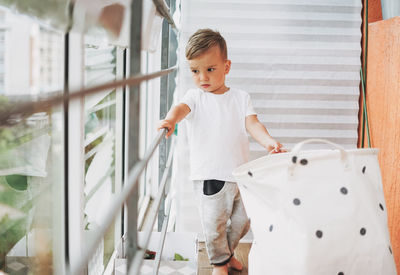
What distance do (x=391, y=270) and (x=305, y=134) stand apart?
1.39m

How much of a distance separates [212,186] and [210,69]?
0.51 m

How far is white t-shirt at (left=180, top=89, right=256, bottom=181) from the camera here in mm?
1990

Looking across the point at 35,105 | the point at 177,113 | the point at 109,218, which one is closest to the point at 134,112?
the point at 109,218

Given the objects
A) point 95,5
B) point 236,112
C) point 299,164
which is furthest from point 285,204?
point 236,112

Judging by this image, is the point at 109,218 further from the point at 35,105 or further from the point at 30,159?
the point at 30,159

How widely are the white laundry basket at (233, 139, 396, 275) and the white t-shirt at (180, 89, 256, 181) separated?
807 mm

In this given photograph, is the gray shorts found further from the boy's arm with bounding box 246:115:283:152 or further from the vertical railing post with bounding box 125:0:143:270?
the vertical railing post with bounding box 125:0:143:270

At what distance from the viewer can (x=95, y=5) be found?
745mm

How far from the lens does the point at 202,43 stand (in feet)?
6.27

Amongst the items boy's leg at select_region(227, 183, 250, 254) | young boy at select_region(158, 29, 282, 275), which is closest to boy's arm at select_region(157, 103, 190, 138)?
young boy at select_region(158, 29, 282, 275)

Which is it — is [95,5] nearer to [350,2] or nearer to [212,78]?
[212,78]

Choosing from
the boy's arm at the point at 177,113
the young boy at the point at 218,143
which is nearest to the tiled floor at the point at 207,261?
the young boy at the point at 218,143

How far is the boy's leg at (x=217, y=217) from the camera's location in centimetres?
199

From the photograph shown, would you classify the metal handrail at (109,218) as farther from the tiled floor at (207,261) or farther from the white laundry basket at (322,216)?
the tiled floor at (207,261)
